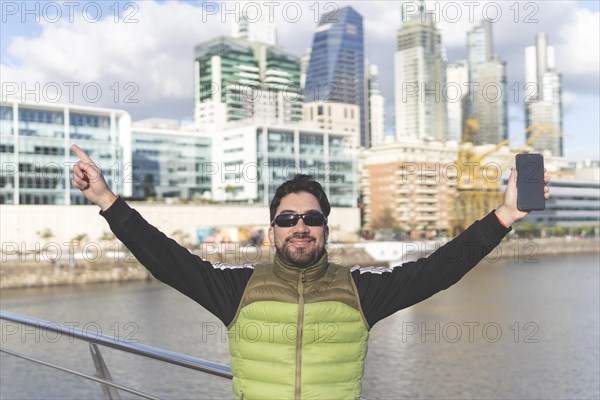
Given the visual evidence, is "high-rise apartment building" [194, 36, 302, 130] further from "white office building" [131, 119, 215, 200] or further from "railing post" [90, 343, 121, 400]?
→ "railing post" [90, 343, 121, 400]

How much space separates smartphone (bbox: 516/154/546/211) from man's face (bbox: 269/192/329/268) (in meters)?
0.57

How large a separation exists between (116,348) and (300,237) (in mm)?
1276

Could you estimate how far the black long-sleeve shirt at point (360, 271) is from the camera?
213 cm

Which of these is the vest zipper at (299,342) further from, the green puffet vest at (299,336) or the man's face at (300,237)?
the man's face at (300,237)

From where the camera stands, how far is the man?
204cm

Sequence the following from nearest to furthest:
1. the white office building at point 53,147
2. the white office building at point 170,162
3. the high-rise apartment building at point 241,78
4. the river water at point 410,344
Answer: the river water at point 410,344, the white office building at point 53,147, the white office building at point 170,162, the high-rise apartment building at point 241,78

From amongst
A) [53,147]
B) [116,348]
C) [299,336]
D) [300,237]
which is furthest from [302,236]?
[53,147]

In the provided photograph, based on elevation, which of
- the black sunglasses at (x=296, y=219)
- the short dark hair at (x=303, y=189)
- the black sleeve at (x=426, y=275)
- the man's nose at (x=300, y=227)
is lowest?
the black sleeve at (x=426, y=275)

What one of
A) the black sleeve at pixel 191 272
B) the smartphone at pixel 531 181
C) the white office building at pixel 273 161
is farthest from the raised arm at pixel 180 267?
the white office building at pixel 273 161

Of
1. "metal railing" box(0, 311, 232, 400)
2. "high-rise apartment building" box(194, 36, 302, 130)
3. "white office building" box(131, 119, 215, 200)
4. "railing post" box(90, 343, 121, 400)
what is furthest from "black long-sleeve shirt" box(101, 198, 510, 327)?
"high-rise apartment building" box(194, 36, 302, 130)

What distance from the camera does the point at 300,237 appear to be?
83.4 inches

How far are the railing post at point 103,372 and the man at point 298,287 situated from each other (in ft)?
4.19

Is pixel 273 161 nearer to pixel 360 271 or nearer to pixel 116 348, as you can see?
pixel 116 348

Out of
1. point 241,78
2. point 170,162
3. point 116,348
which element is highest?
point 241,78
